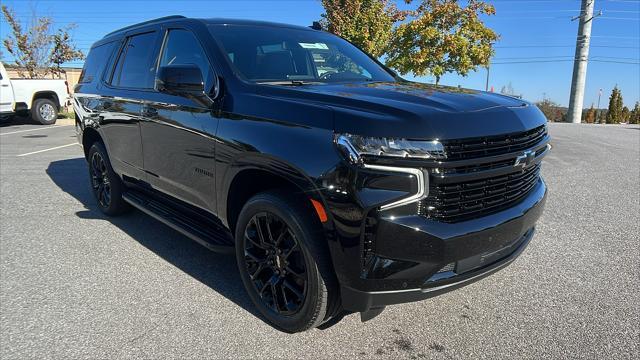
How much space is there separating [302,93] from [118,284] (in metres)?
2.11

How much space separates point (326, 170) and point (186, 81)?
4.48 feet

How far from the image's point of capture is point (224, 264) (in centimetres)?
382

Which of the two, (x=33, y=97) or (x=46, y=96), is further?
(x=46, y=96)

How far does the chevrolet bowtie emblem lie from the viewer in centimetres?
252

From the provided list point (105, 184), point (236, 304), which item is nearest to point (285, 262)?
point (236, 304)

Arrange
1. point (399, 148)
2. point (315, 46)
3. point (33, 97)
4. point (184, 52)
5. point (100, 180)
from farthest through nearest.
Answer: point (33, 97) < point (100, 180) < point (315, 46) < point (184, 52) < point (399, 148)

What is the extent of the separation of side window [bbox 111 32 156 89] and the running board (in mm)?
1066

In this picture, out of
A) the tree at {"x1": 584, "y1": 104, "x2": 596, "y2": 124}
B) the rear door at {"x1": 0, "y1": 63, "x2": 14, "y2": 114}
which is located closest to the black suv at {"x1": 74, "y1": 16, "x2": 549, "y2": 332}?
the rear door at {"x1": 0, "y1": 63, "x2": 14, "y2": 114}

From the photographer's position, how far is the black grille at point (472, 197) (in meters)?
2.21

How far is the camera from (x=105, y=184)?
519cm

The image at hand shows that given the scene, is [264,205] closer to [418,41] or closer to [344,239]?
[344,239]

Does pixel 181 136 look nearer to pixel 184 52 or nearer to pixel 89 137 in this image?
pixel 184 52

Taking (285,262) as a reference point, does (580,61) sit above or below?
above

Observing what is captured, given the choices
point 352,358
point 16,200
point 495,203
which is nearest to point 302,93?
point 495,203
